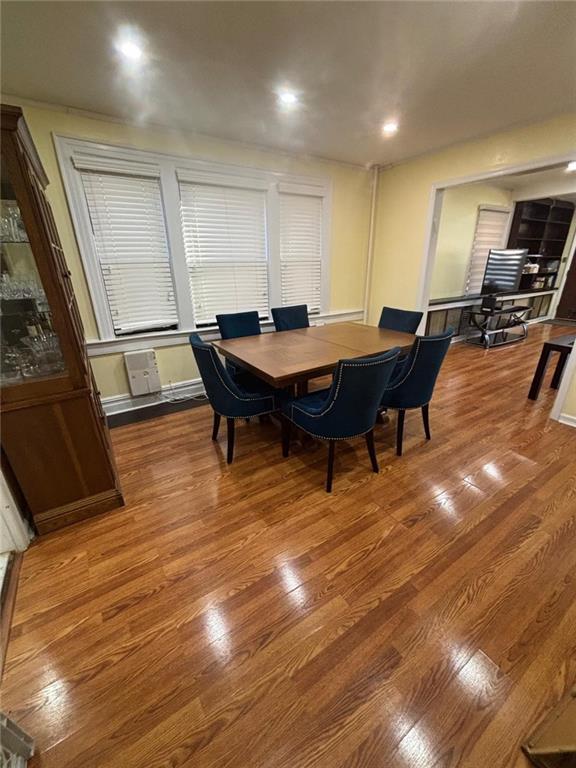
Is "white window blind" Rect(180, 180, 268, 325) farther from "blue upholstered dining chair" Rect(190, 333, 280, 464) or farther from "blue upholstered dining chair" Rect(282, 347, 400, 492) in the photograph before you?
"blue upholstered dining chair" Rect(282, 347, 400, 492)

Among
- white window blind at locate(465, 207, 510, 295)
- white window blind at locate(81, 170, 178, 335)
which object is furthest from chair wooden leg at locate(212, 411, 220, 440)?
white window blind at locate(465, 207, 510, 295)

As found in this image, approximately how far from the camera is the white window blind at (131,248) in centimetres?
267

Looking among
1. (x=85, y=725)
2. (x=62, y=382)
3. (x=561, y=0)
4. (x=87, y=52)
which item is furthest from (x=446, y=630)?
(x=87, y=52)

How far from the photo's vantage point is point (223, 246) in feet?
10.8

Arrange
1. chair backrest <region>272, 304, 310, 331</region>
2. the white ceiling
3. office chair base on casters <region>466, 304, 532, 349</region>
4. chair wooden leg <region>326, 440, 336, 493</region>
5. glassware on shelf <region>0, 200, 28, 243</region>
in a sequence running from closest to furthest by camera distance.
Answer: glassware on shelf <region>0, 200, 28, 243</region>
the white ceiling
chair wooden leg <region>326, 440, 336, 493</region>
chair backrest <region>272, 304, 310, 331</region>
office chair base on casters <region>466, 304, 532, 349</region>

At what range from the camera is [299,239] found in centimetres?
375

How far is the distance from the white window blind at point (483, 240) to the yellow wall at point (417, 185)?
7.33 feet

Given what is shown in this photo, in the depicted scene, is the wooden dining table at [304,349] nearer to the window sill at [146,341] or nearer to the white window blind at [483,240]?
the window sill at [146,341]

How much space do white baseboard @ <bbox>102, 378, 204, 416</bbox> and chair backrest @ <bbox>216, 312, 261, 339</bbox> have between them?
2.83 ft

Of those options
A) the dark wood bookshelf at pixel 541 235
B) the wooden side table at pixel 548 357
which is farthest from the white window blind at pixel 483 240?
the wooden side table at pixel 548 357

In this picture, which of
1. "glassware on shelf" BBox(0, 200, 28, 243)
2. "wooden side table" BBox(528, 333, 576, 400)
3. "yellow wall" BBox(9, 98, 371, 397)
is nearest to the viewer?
"glassware on shelf" BBox(0, 200, 28, 243)

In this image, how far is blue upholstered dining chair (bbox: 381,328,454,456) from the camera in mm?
2008

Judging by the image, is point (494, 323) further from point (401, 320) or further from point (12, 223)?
point (12, 223)

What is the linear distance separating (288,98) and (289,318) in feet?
5.80
